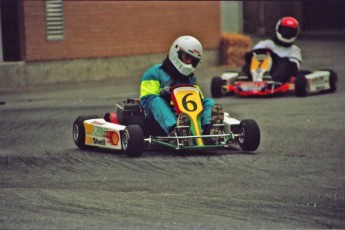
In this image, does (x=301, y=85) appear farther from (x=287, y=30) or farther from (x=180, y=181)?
(x=180, y=181)

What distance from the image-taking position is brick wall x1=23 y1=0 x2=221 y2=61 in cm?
2147

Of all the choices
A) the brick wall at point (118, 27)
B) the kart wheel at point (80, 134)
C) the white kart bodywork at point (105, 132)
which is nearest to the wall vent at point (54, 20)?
the brick wall at point (118, 27)

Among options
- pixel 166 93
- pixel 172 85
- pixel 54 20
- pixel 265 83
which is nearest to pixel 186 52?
pixel 172 85

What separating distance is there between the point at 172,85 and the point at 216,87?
20.3 ft

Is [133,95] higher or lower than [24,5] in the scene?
lower

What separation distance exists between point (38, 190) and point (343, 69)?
14.5m

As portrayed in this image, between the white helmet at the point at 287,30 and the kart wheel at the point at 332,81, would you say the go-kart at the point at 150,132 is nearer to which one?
the white helmet at the point at 287,30

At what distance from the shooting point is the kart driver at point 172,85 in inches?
444

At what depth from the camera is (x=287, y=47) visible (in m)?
18.2

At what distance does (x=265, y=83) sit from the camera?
17.6m

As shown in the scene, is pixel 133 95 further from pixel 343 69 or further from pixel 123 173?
pixel 123 173

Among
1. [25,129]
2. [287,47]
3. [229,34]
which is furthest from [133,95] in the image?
[229,34]

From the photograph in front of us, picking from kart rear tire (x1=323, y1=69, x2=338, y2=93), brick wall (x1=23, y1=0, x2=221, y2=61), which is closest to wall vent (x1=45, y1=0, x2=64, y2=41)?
brick wall (x1=23, y1=0, x2=221, y2=61)

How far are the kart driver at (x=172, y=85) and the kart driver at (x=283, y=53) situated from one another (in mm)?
6118
